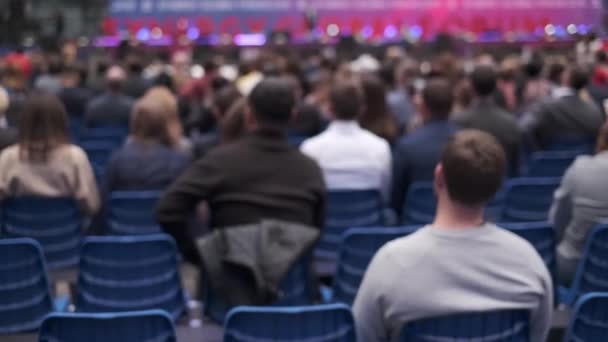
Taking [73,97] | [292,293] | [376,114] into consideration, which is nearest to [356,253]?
[292,293]

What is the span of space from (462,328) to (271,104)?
4.76 feet

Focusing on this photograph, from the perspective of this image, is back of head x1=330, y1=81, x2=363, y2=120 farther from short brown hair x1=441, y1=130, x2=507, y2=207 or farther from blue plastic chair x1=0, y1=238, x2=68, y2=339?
short brown hair x1=441, y1=130, x2=507, y2=207

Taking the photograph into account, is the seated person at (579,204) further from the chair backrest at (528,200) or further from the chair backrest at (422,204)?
the chair backrest at (422,204)

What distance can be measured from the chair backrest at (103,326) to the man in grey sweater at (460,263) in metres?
0.59

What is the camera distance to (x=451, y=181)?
2.56 meters

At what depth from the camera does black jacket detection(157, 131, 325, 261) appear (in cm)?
360

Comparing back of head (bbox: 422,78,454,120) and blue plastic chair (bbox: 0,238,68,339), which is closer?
blue plastic chair (bbox: 0,238,68,339)

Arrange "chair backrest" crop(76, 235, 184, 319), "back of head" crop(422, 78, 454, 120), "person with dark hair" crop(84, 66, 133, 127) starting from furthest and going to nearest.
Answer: "person with dark hair" crop(84, 66, 133, 127) < "back of head" crop(422, 78, 454, 120) < "chair backrest" crop(76, 235, 184, 319)

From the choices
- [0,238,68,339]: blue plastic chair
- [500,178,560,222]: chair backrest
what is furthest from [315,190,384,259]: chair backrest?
[0,238,68,339]: blue plastic chair

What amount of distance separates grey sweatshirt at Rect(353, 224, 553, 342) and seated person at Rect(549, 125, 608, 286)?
1709 mm

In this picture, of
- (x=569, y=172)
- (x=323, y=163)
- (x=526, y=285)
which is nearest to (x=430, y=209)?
(x=323, y=163)

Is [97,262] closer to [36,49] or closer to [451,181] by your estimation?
[451,181]

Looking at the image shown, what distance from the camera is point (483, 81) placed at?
6523 mm

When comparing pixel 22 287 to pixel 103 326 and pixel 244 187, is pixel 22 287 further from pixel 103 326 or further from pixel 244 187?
pixel 103 326
